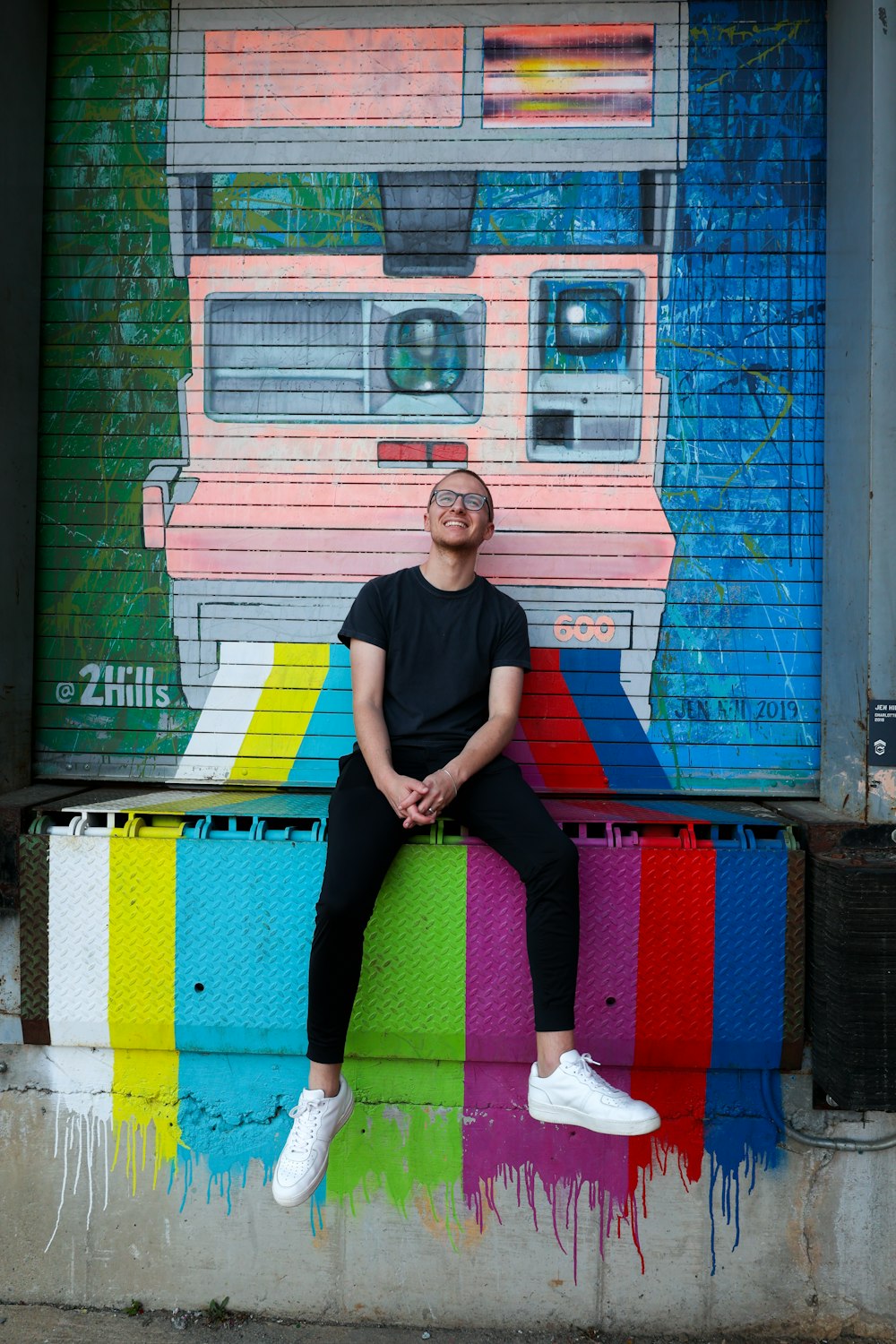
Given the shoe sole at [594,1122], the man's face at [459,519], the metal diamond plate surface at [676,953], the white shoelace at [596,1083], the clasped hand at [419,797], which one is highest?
the man's face at [459,519]

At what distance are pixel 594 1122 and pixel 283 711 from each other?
2.00 meters

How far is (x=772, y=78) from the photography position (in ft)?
11.9

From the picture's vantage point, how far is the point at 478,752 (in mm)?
2959

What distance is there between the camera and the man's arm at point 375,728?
2.83 metres

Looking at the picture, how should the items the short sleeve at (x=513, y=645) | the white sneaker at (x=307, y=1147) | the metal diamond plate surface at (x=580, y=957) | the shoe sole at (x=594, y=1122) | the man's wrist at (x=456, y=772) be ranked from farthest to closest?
the short sleeve at (x=513, y=645), the metal diamond plate surface at (x=580, y=957), the man's wrist at (x=456, y=772), the white sneaker at (x=307, y=1147), the shoe sole at (x=594, y=1122)

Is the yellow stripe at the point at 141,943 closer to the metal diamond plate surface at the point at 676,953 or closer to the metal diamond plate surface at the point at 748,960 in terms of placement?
the metal diamond plate surface at the point at 676,953

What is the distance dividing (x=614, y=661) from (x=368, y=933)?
1.53 metres

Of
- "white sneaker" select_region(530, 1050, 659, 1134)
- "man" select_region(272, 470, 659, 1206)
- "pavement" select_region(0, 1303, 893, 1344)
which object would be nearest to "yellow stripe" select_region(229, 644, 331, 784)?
"man" select_region(272, 470, 659, 1206)

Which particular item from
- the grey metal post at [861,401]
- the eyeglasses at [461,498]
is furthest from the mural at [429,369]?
the eyeglasses at [461,498]

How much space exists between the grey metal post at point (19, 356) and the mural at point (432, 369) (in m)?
0.09

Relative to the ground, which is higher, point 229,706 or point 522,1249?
point 229,706

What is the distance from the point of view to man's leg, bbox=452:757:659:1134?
101 inches

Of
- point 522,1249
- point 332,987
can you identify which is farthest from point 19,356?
point 522,1249

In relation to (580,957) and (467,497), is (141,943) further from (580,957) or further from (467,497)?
(467,497)
